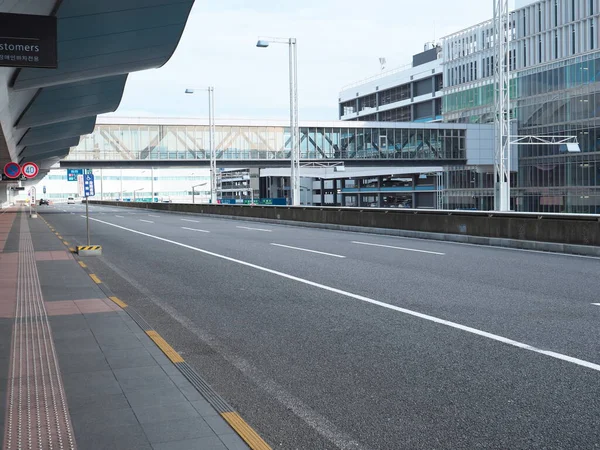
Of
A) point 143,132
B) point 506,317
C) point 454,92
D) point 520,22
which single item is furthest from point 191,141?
point 506,317

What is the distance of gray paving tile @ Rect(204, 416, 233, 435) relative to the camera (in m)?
4.49

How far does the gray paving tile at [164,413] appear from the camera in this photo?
470cm

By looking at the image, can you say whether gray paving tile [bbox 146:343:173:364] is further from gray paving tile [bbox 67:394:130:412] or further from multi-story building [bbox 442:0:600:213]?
multi-story building [bbox 442:0:600:213]

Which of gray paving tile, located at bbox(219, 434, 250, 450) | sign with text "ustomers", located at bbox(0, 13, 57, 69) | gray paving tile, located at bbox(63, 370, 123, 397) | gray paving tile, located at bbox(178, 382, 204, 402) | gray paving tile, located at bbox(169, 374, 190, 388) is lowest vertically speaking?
gray paving tile, located at bbox(219, 434, 250, 450)

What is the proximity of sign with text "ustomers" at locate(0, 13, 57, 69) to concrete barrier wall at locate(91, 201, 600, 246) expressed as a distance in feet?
44.5

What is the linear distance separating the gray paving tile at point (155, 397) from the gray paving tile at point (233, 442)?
0.85 m

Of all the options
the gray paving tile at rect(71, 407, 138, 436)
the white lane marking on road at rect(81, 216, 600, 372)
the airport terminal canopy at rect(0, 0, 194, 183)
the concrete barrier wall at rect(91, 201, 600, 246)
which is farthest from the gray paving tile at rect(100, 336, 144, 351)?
the concrete barrier wall at rect(91, 201, 600, 246)

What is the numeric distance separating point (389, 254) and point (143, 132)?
59.9 meters

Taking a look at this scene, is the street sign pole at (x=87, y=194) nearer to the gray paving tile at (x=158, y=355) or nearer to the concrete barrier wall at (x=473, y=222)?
the gray paving tile at (x=158, y=355)

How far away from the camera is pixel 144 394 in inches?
207

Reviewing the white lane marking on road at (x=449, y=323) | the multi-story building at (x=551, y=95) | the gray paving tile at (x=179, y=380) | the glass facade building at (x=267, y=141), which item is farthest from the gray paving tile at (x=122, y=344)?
the glass facade building at (x=267, y=141)

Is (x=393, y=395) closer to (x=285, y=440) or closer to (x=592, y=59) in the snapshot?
(x=285, y=440)

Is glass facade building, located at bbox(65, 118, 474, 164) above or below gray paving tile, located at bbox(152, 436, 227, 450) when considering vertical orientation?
above

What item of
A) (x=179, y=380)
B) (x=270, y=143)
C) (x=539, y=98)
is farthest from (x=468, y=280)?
(x=270, y=143)
